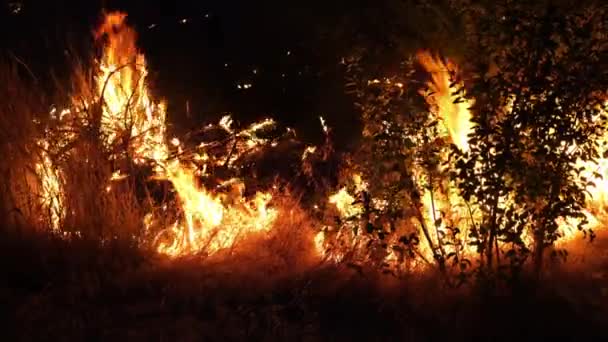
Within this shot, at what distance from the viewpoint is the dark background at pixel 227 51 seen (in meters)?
8.78

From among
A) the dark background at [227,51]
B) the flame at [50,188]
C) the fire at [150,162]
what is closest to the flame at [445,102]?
the dark background at [227,51]

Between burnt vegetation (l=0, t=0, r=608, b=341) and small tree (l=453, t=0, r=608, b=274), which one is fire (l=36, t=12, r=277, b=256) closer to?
burnt vegetation (l=0, t=0, r=608, b=341)

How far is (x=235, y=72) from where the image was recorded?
10.4m

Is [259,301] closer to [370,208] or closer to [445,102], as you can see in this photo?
[370,208]

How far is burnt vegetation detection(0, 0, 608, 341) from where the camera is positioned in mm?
5477

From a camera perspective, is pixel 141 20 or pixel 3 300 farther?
pixel 141 20

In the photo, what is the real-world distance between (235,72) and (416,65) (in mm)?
3687

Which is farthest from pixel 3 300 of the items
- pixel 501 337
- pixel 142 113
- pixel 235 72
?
pixel 235 72

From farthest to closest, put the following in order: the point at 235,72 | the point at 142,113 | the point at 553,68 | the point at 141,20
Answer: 1. the point at 141,20
2. the point at 235,72
3. the point at 142,113
4. the point at 553,68

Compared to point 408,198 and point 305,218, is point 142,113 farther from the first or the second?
point 408,198

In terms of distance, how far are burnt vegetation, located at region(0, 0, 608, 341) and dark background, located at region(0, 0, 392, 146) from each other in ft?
2.58

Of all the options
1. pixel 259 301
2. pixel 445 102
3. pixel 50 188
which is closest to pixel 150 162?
pixel 50 188

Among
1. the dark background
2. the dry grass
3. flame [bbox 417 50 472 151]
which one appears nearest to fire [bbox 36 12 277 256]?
the dry grass

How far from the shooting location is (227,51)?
34.6ft
